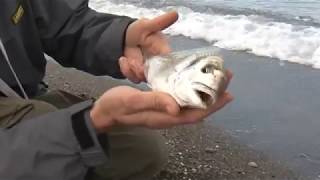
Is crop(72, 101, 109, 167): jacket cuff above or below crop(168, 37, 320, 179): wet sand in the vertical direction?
above

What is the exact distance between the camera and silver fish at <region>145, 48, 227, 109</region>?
1.94 meters

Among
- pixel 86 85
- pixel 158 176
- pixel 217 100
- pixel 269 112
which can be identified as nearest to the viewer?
pixel 217 100

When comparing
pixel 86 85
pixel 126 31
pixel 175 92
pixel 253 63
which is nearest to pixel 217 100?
pixel 175 92

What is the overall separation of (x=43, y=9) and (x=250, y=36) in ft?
16.3

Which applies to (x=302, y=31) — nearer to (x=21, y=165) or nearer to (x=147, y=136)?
(x=147, y=136)

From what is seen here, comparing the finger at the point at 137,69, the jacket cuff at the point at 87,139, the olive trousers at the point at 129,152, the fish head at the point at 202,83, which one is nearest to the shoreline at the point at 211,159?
the olive trousers at the point at 129,152

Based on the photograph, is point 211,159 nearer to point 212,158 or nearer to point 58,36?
point 212,158

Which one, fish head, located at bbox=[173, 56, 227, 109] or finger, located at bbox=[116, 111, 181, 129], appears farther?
finger, located at bbox=[116, 111, 181, 129]

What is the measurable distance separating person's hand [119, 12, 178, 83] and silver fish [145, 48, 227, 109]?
1.54 ft

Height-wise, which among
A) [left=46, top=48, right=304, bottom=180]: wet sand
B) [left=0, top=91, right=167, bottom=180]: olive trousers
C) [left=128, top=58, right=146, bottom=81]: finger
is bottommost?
[left=46, top=48, right=304, bottom=180]: wet sand

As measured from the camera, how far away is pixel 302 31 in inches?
309

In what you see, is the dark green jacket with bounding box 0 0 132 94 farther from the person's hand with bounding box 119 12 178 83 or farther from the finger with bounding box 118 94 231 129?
the finger with bounding box 118 94 231 129

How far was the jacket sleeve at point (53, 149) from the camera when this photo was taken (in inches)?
88.5

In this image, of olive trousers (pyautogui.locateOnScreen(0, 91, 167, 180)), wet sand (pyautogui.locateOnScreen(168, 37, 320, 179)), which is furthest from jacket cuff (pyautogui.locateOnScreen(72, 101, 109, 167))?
wet sand (pyautogui.locateOnScreen(168, 37, 320, 179))
